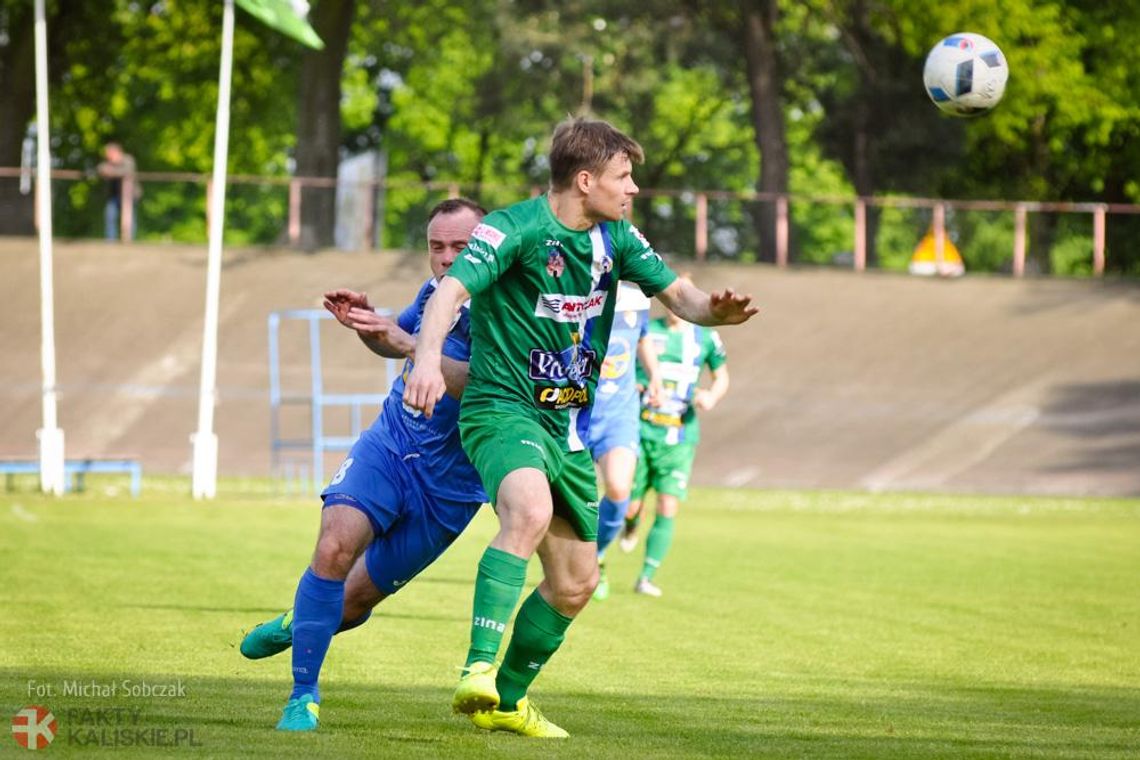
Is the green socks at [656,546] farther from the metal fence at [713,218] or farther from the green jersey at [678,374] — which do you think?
the metal fence at [713,218]

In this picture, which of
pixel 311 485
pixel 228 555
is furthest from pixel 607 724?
pixel 311 485

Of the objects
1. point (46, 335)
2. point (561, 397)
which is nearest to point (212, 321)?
point (46, 335)

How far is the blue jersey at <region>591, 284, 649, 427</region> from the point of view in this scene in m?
12.8

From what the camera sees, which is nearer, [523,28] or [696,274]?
[696,274]

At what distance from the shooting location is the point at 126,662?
8539 mm

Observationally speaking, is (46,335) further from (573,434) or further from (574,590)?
(574,590)

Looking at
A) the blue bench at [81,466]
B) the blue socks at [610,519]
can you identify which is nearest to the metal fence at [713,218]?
the blue bench at [81,466]

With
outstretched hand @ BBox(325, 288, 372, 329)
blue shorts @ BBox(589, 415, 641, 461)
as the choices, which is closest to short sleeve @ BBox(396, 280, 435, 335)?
outstretched hand @ BBox(325, 288, 372, 329)

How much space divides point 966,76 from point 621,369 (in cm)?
323

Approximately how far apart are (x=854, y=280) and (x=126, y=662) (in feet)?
92.0

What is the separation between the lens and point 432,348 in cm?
637

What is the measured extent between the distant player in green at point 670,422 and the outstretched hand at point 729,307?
23.3 ft

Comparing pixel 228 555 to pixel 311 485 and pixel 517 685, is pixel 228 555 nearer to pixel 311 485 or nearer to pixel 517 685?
pixel 517 685

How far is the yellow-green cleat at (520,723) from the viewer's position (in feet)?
22.0
